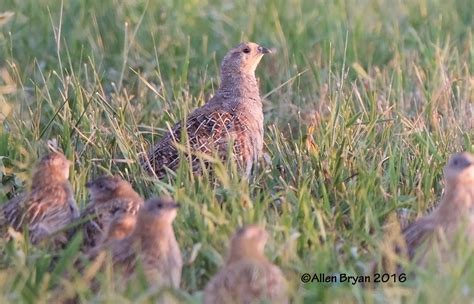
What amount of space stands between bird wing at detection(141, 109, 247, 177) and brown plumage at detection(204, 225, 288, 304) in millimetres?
2293

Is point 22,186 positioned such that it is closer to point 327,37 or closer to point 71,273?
point 71,273

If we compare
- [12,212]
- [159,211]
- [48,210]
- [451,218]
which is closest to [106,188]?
[48,210]

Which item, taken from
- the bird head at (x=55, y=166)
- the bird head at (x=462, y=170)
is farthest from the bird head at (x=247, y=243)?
the bird head at (x=55, y=166)

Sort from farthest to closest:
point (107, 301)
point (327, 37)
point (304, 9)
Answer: point (304, 9) < point (327, 37) < point (107, 301)

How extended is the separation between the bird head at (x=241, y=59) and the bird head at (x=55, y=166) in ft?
7.73

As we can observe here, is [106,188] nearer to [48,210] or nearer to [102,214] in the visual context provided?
[102,214]

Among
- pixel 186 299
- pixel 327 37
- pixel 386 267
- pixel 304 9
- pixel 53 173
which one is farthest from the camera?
pixel 304 9

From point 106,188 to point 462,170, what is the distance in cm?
185

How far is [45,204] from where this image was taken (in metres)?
6.87

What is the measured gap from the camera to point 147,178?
7312mm

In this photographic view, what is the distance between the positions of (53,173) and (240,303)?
190cm

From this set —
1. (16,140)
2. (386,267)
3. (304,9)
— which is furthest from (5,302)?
(304,9)

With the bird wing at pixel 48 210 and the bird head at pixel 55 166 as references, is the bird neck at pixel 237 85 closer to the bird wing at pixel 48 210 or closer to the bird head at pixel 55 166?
the bird head at pixel 55 166

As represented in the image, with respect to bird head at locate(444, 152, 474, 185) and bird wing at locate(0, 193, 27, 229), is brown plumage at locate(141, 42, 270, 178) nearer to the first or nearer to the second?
bird wing at locate(0, 193, 27, 229)
